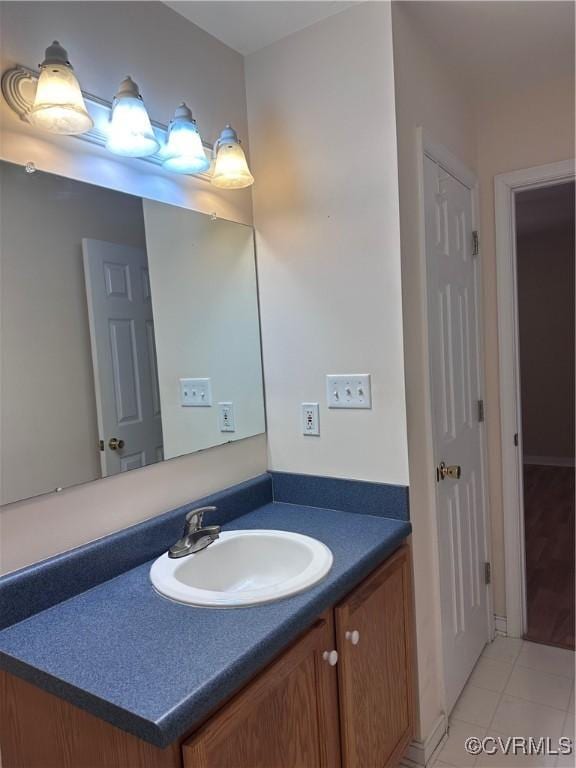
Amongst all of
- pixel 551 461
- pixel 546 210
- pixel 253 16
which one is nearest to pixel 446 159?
pixel 253 16

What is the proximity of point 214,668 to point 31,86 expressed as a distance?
1280 mm

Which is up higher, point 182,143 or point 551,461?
point 182,143

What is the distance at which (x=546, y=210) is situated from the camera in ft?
14.2

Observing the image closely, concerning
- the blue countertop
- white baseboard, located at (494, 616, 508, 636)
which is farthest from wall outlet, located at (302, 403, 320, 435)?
white baseboard, located at (494, 616, 508, 636)

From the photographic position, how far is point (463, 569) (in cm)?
209

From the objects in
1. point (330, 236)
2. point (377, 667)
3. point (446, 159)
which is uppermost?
point (446, 159)

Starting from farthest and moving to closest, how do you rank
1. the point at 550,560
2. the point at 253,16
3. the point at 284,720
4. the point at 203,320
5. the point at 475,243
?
the point at 550,560 < the point at 475,243 < the point at 203,320 < the point at 253,16 < the point at 284,720

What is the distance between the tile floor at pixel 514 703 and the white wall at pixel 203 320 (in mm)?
1285

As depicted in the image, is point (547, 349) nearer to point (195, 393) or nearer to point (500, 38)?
point (500, 38)

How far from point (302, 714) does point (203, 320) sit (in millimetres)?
1139

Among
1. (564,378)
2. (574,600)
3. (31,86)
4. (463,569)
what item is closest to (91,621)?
(31,86)

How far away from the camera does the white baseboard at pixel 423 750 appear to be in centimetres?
171

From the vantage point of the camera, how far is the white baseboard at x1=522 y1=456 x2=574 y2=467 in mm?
5551

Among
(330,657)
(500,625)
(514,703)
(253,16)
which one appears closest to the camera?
(330,657)
